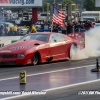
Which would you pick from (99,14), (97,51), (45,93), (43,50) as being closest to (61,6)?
(99,14)

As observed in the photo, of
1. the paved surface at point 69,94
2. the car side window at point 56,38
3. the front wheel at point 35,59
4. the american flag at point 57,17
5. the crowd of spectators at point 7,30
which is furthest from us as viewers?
the crowd of spectators at point 7,30

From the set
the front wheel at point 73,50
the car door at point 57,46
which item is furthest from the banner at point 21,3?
the car door at point 57,46

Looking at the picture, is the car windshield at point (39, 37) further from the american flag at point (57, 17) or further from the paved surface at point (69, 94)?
the american flag at point (57, 17)

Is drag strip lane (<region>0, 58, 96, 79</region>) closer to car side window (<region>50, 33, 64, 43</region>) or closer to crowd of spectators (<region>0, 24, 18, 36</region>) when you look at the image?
car side window (<region>50, 33, 64, 43</region>)

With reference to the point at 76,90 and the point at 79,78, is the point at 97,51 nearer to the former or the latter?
the point at 79,78

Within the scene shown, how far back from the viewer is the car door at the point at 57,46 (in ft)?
66.8

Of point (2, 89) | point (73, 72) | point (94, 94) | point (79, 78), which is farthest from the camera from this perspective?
point (73, 72)

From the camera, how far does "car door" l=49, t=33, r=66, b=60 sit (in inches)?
802

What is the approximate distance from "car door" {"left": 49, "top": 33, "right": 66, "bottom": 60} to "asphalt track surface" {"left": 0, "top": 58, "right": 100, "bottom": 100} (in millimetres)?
337

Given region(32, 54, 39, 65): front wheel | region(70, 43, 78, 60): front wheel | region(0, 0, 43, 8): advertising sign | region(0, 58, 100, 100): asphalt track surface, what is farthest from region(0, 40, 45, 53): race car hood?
region(0, 0, 43, 8): advertising sign

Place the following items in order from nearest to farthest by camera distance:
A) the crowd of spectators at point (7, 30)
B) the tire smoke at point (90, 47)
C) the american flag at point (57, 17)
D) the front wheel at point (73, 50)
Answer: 1. the front wheel at point (73, 50)
2. the tire smoke at point (90, 47)
3. the american flag at point (57, 17)
4. the crowd of spectators at point (7, 30)

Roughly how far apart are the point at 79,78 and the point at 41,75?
1478 mm

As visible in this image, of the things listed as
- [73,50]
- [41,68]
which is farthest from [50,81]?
[73,50]

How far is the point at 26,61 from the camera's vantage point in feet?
62.5
